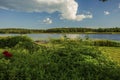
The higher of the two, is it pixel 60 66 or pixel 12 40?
pixel 60 66

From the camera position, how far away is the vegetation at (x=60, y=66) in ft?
24.3

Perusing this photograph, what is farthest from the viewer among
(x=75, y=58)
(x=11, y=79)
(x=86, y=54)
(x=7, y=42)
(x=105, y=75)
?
(x=7, y=42)

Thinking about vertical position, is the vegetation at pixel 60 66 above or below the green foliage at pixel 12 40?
above

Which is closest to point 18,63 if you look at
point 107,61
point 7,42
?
point 107,61

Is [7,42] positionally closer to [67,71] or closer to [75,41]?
[75,41]

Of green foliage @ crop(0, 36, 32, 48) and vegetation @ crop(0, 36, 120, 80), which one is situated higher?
vegetation @ crop(0, 36, 120, 80)

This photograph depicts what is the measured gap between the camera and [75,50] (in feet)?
31.4

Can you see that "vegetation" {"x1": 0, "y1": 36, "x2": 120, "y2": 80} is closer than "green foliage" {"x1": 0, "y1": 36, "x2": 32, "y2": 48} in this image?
Yes

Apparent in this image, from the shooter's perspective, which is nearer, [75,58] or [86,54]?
[75,58]

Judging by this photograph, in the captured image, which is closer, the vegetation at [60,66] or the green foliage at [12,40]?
the vegetation at [60,66]

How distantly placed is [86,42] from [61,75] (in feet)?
11.7

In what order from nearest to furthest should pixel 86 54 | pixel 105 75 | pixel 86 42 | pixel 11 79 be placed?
pixel 11 79, pixel 105 75, pixel 86 54, pixel 86 42

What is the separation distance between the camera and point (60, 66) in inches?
321

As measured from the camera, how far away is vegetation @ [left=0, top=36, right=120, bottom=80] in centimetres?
741
